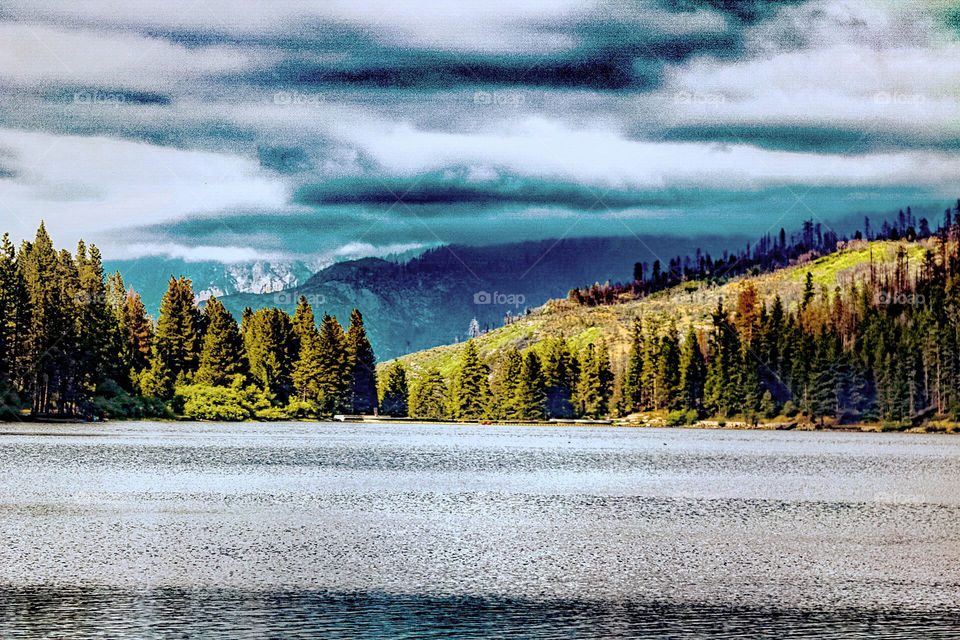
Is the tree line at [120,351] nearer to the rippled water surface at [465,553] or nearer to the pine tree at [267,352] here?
the pine tree at [267,352]

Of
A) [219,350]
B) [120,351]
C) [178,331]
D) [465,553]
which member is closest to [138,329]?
[178,331]

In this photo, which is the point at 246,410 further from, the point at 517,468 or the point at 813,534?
the point at 813,534

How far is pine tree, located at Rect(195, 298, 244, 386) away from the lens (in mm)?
179500

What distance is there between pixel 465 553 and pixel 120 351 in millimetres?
137748

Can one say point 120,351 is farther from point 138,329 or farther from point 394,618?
point 394,618

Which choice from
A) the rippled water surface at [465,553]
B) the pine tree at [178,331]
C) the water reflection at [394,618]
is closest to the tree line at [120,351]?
the pine tree at [178,331]

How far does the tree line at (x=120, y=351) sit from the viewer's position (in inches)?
5615

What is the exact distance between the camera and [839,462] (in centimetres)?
9500

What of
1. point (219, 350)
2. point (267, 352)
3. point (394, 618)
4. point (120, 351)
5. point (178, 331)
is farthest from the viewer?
point (267, 352)

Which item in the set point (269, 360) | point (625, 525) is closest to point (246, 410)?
point (269, 360)

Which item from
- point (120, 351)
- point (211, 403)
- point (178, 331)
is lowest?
point (211, 403)

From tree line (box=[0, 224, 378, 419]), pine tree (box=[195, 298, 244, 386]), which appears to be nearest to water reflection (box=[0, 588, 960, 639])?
tree line (box=[0, 224, 378, 419])

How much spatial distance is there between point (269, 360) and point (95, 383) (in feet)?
144

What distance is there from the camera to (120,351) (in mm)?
164000
